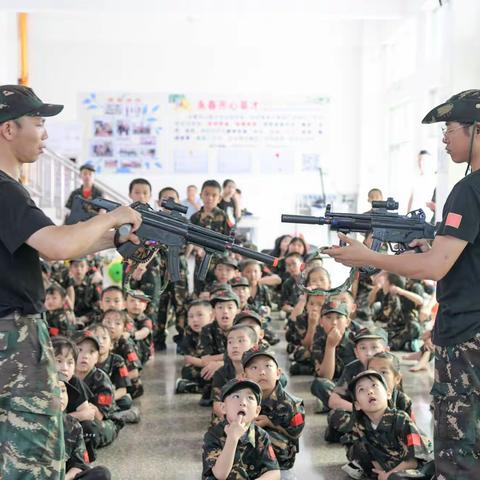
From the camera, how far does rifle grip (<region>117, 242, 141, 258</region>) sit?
2.33m

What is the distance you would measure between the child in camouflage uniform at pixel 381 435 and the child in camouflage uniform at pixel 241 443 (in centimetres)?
50

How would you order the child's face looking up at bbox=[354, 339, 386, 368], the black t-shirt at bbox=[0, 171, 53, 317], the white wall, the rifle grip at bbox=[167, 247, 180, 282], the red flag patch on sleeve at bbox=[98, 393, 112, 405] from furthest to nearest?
the white wall < the child's face looking up at bbox=[354, 339, 386, 368] < the red flag patch on sleeve at bbox=[98, 393, 112, 405] < the rifle grip at bbox=[167, 247, 180, 282] < the black t-shirt at bbox=[0, 171, 53, 317]

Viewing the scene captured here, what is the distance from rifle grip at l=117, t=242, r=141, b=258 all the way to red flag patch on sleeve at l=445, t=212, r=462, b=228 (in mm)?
947

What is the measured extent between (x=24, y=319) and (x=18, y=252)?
191mm

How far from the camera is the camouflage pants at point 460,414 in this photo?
2322 millimetres

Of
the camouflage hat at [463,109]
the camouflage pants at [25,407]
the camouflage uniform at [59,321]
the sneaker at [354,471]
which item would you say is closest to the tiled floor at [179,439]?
the sneaker at [354,471]

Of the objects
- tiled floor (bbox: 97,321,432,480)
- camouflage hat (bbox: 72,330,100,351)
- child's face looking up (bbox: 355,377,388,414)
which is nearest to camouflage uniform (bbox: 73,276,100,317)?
tiled floor (bbox: 97,321,432,480)

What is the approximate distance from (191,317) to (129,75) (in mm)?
7883

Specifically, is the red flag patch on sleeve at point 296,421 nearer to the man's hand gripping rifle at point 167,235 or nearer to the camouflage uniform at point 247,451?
the camouflage uniform at point 247,451

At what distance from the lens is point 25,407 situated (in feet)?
6.96

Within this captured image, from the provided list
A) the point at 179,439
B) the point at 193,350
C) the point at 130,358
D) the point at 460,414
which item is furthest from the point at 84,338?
the point at 460,414

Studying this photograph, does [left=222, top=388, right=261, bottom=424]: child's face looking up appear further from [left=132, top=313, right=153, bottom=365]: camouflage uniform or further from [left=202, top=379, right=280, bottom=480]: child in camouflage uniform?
[left=132, top=313, right=153, bottom=365]: camouflage uniform

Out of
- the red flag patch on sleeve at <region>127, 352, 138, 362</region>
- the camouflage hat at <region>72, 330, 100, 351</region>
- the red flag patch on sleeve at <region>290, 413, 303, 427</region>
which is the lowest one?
the red flag patch on sleeve at <region>127, 352, 138, 362</region>

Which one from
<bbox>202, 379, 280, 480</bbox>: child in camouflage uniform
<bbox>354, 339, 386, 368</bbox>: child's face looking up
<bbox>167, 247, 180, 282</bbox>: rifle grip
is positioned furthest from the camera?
<bbox>354, 339, 386, 368</bbox>: child's face looking up
